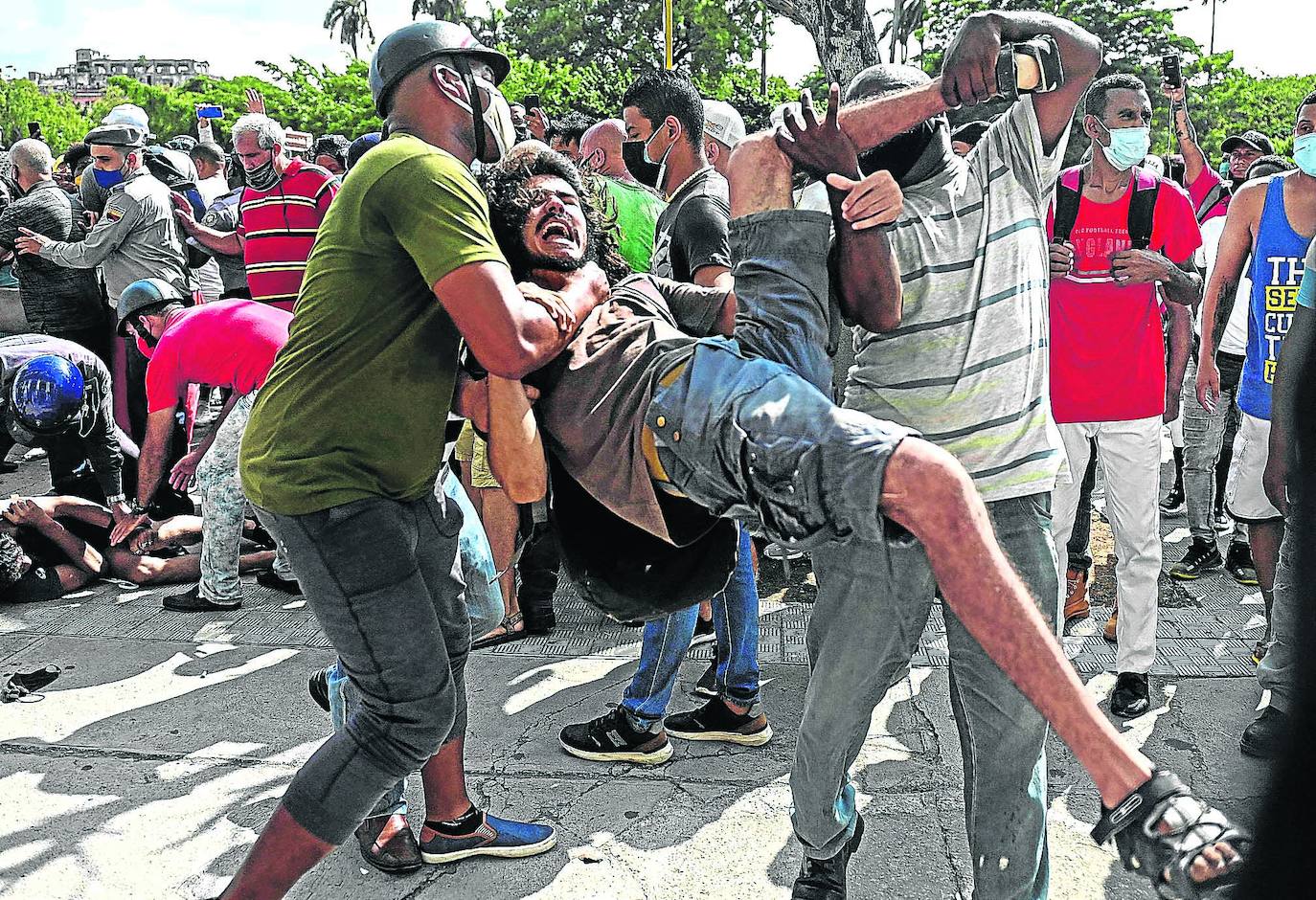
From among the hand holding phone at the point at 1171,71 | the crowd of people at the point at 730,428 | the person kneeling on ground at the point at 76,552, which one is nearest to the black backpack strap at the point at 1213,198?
the hand holding phone at the point at 1171,71

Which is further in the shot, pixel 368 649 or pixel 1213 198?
pixel 1213 198

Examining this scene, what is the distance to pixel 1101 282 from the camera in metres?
4.20

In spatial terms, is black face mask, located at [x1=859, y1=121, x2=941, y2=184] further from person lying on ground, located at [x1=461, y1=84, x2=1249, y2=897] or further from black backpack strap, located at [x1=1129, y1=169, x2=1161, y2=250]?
black backpack strap, located at [x1=1129, y1=169, x2=1161, y2=250]

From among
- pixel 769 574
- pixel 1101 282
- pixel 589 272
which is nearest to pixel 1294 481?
pixel 589 272

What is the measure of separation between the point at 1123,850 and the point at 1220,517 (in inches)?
196

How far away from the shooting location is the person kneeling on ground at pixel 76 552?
530 cm

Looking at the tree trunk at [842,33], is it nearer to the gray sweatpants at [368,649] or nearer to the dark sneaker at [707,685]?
the dark sneaker at [707,685]

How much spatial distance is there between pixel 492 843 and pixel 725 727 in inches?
39.2

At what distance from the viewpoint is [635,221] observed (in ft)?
16.0

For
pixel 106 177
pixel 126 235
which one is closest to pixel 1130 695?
pixel 126 235

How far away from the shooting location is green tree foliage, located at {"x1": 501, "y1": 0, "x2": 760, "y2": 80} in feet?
124

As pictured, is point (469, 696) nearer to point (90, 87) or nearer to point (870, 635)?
point (870, 635)

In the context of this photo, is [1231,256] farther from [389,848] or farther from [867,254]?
[389,848]

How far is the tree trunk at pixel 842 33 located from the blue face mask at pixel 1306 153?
9.84 meters
